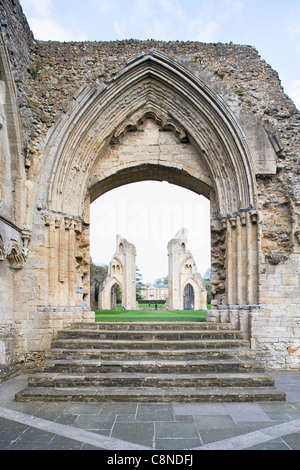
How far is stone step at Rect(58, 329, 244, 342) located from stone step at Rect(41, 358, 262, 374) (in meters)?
0.86

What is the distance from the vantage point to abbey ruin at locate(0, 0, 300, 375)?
7.22m

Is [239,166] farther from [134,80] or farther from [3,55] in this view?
[3,55]

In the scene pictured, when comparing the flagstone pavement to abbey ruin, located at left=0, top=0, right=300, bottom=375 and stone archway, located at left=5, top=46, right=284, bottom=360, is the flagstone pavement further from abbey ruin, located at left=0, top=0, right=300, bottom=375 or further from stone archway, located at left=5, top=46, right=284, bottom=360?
stone archway, located at left=5, top=46, right=284, bottom=360

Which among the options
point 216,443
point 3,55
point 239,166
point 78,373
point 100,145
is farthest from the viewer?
point 100,145

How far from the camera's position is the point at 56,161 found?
25.2ft

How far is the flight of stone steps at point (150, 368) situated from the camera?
5.02m

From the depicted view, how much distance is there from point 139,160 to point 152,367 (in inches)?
198

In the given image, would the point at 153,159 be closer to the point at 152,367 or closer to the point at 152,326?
the point at 152,326

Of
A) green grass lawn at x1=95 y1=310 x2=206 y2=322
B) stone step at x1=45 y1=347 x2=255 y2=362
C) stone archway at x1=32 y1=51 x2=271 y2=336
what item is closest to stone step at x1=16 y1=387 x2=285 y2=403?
stone step at x1=45 y1=347 x2=255 y2=362

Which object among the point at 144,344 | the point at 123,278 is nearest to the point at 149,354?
the point at 144,344

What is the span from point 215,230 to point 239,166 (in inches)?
63.7

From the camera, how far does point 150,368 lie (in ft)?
19.0
